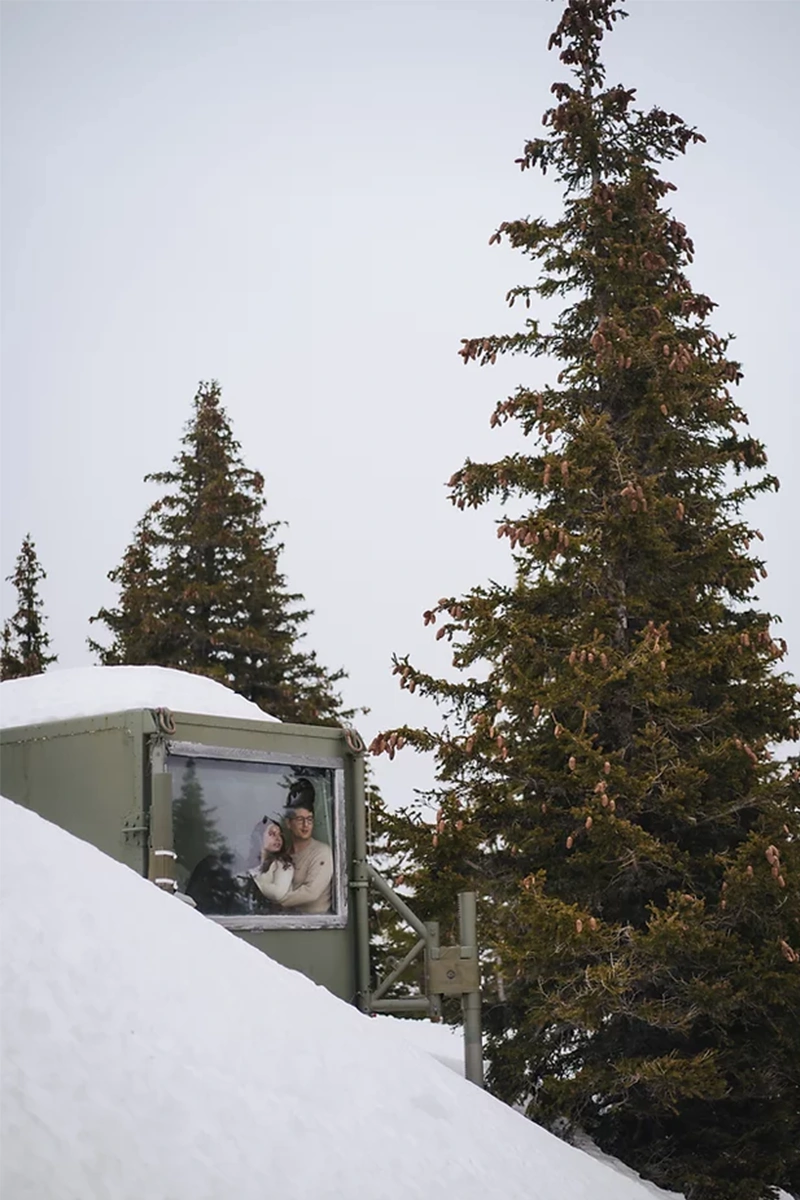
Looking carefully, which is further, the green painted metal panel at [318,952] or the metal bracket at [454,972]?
the green painted metal panel at [318,952]

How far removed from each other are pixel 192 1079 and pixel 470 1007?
178 inches

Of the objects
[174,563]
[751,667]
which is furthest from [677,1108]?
[174,563]

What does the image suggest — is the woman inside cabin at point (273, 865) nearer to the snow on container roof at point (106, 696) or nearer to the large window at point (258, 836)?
the large window at point (258, 836)

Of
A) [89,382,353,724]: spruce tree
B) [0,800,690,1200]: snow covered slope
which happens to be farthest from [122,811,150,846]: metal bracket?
[89,382,353,724]: spruce tree

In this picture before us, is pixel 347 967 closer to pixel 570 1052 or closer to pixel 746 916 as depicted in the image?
pixel 570 1052

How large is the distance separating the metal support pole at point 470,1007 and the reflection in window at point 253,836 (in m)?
1.45

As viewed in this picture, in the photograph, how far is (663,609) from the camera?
12.6 metres

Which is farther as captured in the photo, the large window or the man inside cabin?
the man inside cabin

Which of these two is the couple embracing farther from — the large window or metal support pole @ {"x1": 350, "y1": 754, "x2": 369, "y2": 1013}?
metal support pole @ {"x1": 350, "y1": 754, "x2": 369, "y2": 1013}

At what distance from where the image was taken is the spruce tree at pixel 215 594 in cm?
2509

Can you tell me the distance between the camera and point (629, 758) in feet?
39.8

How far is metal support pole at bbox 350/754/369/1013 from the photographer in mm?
11891

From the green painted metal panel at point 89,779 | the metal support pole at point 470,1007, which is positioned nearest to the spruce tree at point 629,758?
the metal support pole at point 470,1007

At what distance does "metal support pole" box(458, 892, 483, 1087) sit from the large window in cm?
139
